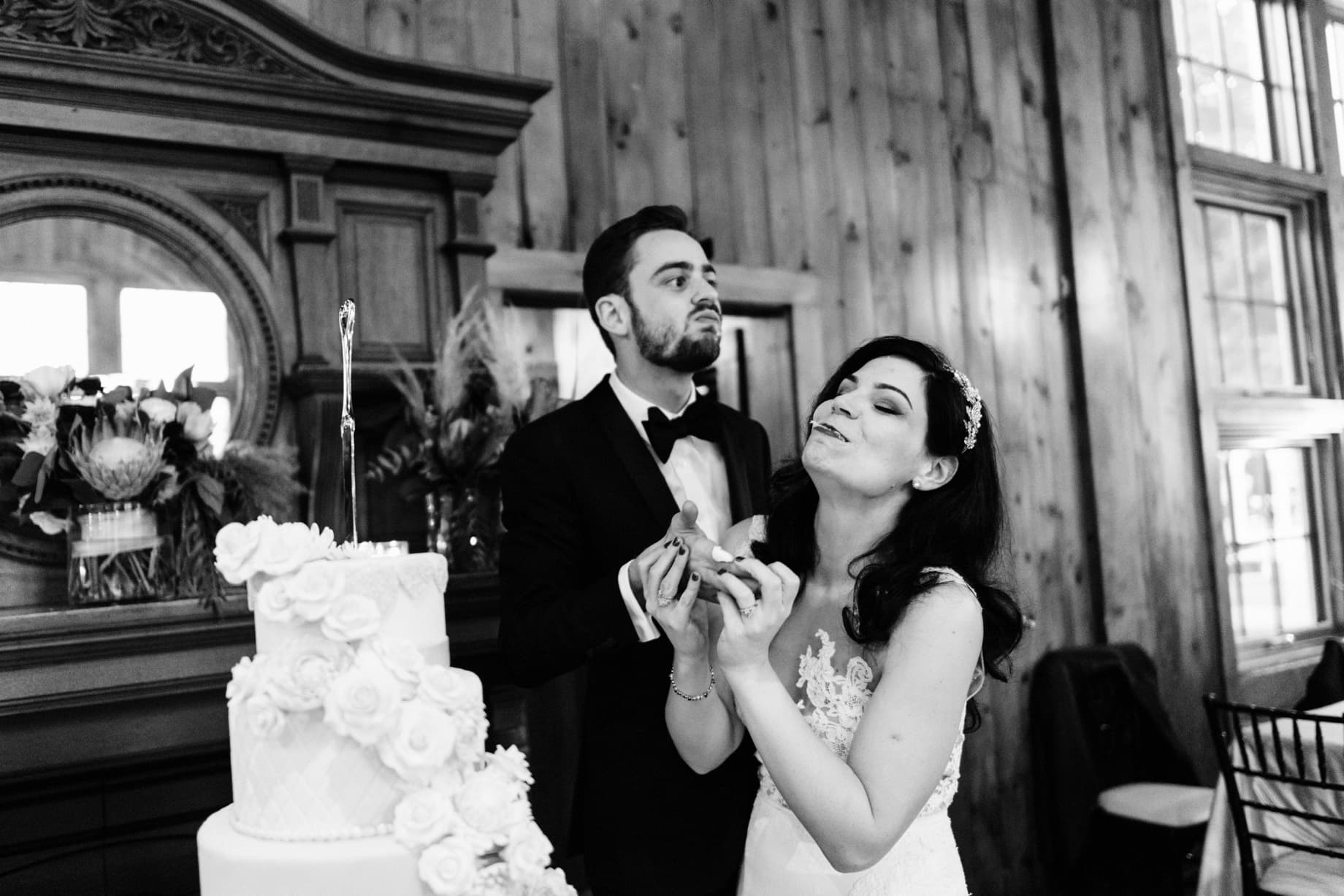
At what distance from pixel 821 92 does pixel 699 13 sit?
58 cm

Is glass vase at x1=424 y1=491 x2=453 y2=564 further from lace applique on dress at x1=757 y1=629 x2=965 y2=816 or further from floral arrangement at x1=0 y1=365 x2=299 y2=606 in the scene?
lace applique on dress at x1=757 y1=629 x2=965 y2=816

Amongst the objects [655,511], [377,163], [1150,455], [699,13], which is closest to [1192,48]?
[1150,455]

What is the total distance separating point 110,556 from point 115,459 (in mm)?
210

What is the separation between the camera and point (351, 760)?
132cm

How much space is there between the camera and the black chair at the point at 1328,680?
13.4 feet

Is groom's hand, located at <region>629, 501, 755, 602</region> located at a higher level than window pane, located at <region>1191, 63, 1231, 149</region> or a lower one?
lower

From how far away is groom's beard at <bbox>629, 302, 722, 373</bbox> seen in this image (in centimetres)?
220

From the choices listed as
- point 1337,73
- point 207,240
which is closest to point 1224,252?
point 1337,73

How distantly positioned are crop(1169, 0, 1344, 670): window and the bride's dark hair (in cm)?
405

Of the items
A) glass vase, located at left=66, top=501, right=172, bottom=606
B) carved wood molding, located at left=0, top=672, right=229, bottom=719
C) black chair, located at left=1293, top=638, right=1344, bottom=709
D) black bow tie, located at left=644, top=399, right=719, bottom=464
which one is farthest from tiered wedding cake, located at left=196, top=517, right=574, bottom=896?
black chair, located at left=1293, top=638, right=1344, bottom=709

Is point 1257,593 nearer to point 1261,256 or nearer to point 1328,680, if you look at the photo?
point 1328,680

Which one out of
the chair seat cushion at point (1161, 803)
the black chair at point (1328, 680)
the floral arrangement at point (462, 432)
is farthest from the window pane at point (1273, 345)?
the floral arrangement at point (462, 432)

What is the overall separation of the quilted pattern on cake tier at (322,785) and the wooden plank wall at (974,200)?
2245 mm

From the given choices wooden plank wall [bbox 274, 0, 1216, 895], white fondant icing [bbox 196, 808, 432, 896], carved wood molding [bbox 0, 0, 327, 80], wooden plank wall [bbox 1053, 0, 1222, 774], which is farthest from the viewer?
wooden plank wall [bbox 1053, 0, 1222, 774]
